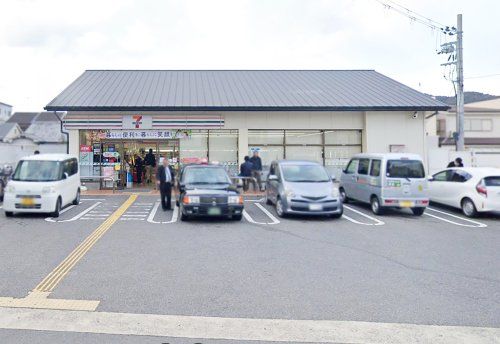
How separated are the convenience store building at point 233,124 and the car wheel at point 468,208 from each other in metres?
6.80

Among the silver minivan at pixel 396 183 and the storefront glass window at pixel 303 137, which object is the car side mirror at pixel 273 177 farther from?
the storefront glass window at pixel 303 137

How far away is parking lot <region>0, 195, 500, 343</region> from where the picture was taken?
466cm

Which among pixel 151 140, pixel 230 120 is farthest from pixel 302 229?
pixel 151 140

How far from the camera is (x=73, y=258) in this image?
671 centimetres

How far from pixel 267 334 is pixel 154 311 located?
4.54 ft

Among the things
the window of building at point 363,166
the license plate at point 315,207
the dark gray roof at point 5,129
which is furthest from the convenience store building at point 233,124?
the dark gray roof at point 5,129

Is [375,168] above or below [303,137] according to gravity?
below

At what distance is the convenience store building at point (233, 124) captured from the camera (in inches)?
697

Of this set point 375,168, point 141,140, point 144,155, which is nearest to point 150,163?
point 144,155

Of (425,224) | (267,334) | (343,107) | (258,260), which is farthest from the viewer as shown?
(343,107)

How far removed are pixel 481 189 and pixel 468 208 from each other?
762 mm

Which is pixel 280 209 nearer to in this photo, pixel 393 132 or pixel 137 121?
pixel 137 121

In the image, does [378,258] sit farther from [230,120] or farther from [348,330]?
[230,120]

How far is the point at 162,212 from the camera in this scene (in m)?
11.9
